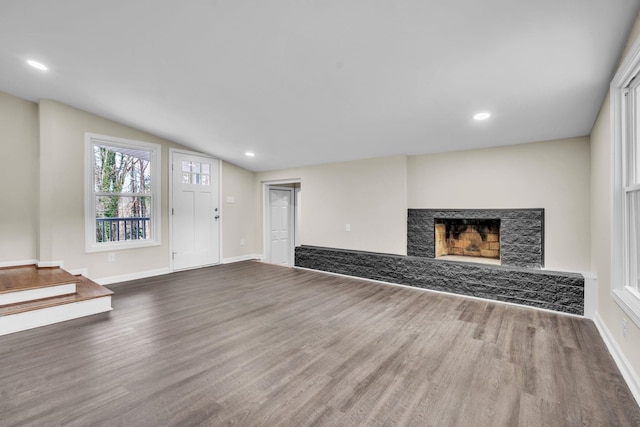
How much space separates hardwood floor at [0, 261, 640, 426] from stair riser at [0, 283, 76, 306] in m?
0.49

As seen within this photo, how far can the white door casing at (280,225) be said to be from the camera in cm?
651

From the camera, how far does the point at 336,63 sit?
2414 mm

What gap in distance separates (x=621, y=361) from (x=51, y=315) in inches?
192

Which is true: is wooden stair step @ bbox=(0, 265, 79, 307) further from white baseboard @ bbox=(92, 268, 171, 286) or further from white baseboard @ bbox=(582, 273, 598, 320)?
white baseboard @ bbox=(582, 273, 598, 320)

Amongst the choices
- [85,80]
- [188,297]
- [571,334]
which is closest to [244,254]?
[188,297]

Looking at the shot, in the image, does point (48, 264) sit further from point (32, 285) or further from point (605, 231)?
point (605, 231)

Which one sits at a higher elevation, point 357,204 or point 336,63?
point 336,63

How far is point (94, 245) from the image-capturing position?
4207 mm

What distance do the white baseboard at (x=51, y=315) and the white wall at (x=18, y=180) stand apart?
1.71m

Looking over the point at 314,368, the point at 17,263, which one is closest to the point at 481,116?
the point at 314,368

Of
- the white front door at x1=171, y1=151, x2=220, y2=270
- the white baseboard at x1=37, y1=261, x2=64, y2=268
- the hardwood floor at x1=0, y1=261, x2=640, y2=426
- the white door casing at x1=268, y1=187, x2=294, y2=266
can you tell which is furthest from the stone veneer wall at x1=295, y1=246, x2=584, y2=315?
the white baseboard at x1=37, y1=261, x2=64, y2=268

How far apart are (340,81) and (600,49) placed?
187cm

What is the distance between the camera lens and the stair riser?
2873mm

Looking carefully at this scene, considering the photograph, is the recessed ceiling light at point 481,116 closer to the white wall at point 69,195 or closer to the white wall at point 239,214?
the white wall at point 239,214
